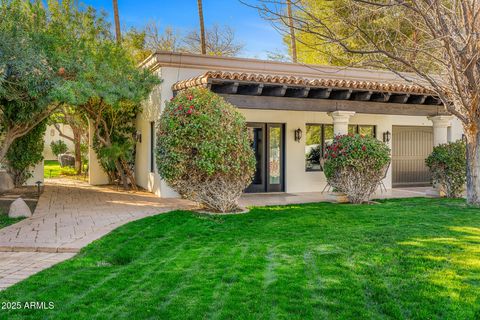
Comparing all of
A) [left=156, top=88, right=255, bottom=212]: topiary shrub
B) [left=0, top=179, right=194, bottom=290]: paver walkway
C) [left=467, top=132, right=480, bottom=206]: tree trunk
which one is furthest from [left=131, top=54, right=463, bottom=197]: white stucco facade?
[left=467, top=132, right=480, bottom=206]: tree trunk

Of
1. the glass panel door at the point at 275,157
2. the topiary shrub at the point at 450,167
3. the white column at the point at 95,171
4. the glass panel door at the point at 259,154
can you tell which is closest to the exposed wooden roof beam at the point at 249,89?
the glass panel door at the point at 259,154

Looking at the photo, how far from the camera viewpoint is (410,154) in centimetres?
1605

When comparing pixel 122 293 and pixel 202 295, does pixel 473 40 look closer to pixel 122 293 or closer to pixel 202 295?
pixel 202 295

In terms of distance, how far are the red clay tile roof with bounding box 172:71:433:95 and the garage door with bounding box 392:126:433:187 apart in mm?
3588

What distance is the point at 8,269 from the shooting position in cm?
546

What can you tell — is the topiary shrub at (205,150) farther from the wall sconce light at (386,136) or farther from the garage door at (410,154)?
the garage door at (410,154)

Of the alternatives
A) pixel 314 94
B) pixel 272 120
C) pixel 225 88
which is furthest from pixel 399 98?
pixel 225 88

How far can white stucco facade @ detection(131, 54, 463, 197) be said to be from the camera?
40.1ft

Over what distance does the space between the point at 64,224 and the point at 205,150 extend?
319 cm

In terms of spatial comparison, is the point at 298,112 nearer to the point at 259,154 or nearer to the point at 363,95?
the point at 259,154

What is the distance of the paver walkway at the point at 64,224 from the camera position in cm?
591

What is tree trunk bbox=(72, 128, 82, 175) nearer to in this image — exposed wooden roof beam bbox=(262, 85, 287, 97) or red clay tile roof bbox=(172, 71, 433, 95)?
red clay tile roof bbox=(172, 71, 433, 95)

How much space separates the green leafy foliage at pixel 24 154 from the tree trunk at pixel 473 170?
537 inches

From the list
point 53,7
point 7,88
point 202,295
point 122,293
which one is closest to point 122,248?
point 122,293
